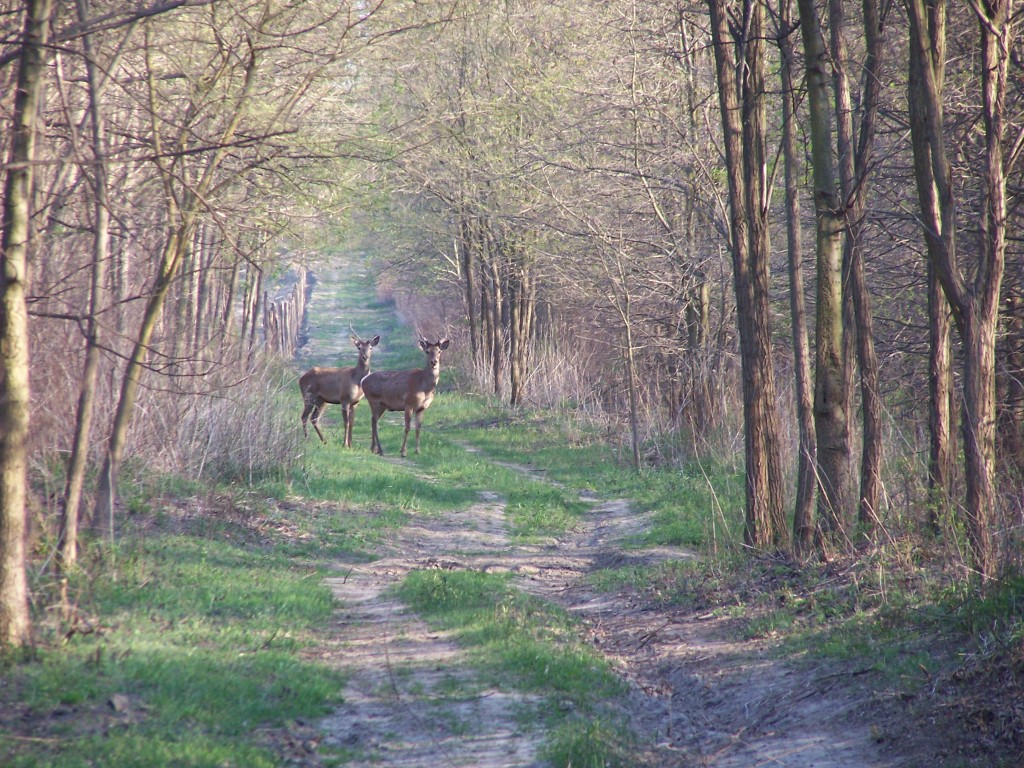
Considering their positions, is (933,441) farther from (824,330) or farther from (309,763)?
(309,763)

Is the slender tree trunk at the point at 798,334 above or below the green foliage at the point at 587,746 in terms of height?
above

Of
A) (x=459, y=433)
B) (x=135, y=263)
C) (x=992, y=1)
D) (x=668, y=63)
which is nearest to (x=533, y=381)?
(x=459, y=433)

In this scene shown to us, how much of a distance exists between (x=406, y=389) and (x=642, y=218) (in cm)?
663

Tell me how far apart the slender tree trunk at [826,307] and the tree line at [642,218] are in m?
0.03

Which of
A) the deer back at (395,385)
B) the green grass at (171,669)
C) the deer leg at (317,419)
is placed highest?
the deer back at (395,385)

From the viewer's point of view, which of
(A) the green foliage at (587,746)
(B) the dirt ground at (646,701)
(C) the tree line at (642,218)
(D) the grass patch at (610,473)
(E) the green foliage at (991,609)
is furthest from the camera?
(D) the grass patch at (610,473)

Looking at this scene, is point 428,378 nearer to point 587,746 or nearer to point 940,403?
point 940,403

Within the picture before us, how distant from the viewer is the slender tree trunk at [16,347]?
582cm

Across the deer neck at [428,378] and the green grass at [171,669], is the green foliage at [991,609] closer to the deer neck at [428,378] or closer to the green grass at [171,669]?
the green grass at [171,669]

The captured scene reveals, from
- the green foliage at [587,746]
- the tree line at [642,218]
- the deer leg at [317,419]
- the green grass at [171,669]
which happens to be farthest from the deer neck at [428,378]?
the green foliage at [587,746]

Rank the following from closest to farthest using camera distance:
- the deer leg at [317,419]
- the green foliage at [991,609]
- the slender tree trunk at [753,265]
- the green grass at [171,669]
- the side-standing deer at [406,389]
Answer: the green grass at [171,669]
the green foliage at [991,609]
the slender tree trunk at [753,265]
the deer leg at [317,419]
the side-standing deer at [406,389]

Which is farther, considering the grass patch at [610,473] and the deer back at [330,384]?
the deer back at [330,384]

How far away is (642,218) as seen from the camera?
19.6m

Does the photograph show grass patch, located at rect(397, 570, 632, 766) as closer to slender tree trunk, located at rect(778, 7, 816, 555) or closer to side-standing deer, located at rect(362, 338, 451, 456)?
slender tree trunk, located at rect(778, 7, 816, 555)
